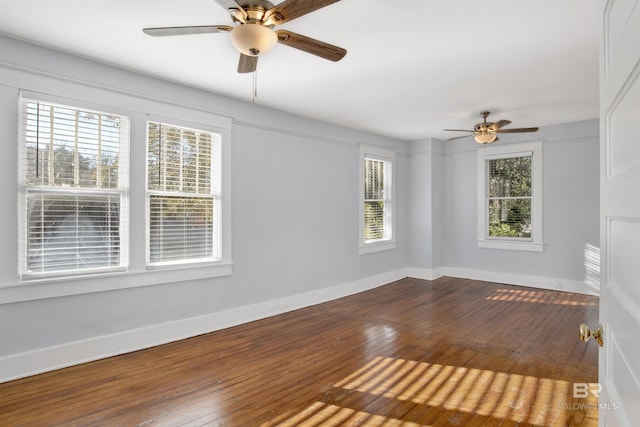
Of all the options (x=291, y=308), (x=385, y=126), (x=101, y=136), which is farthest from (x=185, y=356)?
(x=385, y=126)

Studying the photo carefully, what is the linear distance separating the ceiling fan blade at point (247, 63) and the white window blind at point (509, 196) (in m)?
5.26

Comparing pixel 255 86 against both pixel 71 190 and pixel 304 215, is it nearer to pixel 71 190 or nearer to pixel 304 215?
pixel 304 215

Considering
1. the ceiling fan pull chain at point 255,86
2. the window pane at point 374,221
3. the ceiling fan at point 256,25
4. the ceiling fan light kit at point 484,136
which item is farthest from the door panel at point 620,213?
the window pane at point 374,221

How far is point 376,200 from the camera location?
632 cm

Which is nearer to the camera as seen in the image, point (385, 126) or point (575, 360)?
point (575, 360)

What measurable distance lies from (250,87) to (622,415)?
12.6 feet

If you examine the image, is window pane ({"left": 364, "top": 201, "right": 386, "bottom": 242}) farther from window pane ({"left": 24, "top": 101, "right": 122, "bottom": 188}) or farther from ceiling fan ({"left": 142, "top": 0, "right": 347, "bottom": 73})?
ceiling fan ({"left": 142, "top": 0, "right": 347, "bottom": 73})

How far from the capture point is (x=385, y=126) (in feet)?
18.7

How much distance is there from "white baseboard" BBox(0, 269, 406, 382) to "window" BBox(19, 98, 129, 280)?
645 mm

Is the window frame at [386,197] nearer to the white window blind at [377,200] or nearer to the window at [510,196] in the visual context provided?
the white window blind at [377,200]

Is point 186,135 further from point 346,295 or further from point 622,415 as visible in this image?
point 622,415

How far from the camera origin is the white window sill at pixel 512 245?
5.92m

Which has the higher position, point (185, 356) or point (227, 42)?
point (227, 42)

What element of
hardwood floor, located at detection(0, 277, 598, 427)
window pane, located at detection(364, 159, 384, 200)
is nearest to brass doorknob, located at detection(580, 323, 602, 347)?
hardwood floor, located at detection(0, 277, 598, 427)
